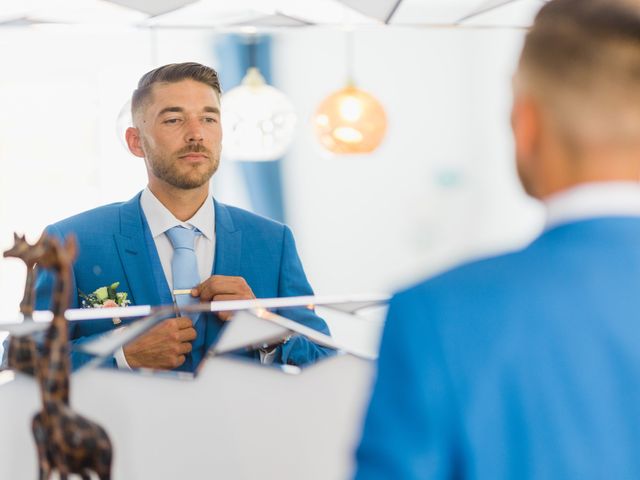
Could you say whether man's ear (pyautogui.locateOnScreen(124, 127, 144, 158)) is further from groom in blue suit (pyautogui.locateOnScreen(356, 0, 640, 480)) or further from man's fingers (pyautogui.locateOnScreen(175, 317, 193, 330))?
groom in blue suit (pyautogui.locateOnScreen(356, 0, 640, 480))

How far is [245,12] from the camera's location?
352cm

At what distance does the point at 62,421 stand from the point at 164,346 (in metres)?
0.40

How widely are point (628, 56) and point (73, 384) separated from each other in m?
1.03

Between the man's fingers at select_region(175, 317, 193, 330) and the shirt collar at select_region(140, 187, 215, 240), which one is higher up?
the shirt collar at select_region(140, 187, 215, 240)

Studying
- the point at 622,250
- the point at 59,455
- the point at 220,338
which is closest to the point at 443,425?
the point at 622,250

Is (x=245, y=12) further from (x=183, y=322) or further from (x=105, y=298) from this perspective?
(x=183, y=322)

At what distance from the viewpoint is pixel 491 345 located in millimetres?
684

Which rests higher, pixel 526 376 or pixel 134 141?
pixel 134 141

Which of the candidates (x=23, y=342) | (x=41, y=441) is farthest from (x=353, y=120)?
(x=41, y=441)

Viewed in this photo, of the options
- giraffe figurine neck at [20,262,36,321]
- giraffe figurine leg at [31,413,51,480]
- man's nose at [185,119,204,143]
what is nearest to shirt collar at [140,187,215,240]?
man's nose at [185,119,204,143]

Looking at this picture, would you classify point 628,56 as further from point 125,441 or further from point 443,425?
point 125,441

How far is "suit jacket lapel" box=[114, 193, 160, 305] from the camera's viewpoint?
2.09 meters

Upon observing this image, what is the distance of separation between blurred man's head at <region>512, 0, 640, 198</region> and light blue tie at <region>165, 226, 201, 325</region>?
1.46 metres

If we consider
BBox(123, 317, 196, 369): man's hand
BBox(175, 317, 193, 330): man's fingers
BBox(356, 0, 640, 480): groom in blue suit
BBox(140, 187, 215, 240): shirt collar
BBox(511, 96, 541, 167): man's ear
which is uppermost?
BBox(511, 96, 541, 167): man's ear
